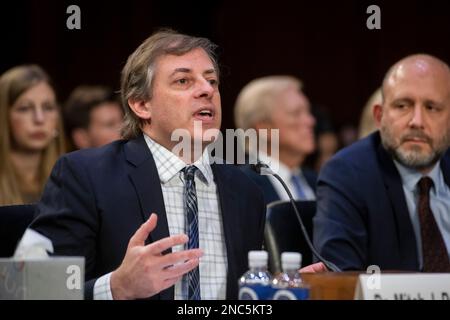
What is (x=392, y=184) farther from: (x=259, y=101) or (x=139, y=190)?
(x=259, y=101)

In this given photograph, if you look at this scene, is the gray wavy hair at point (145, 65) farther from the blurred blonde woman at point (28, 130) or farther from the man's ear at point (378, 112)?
the blurred blonde woman at point (28, 130)

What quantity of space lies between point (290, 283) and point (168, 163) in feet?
2.53

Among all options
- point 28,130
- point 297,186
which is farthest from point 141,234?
point 297,186

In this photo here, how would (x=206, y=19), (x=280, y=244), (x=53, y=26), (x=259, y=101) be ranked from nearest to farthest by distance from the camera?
(x=280, y=244) → (x=259, y=101) → (x=53, y=26) → (x=206, y=19)

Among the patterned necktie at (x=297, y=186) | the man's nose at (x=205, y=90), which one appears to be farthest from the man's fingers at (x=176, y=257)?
the patterned necktie at (x=297, y=186)

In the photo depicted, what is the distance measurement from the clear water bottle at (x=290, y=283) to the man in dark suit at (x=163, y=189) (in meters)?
0.44

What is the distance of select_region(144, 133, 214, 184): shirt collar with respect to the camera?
2.69 m

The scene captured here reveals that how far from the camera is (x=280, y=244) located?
10.6 feet

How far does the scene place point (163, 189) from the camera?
267cm

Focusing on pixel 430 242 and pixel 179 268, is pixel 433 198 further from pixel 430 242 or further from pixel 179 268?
pixel 179 268

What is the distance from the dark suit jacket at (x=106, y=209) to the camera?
8.27 feet

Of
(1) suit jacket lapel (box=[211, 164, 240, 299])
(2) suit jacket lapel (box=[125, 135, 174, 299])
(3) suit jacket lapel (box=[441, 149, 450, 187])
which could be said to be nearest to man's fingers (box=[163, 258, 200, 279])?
(2) suit jacket lapel (box=[125, 135, 174, 299])
